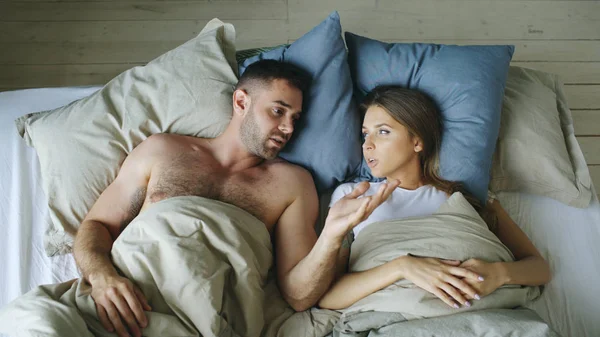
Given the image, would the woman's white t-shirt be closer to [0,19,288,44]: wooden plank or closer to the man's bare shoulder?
the man's bare shoulder

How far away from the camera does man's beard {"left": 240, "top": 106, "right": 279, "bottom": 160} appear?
1.63m

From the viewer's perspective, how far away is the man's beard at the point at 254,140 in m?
1.63

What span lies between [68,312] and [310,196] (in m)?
0.71

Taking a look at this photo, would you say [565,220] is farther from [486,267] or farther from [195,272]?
[195,272]

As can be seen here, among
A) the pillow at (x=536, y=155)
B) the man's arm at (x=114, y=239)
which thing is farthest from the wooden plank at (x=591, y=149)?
the man's arm at (x=114, y=239)

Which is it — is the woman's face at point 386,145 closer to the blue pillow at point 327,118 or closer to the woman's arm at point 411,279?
the blue pillow at point 327,118

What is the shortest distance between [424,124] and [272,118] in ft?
1.42

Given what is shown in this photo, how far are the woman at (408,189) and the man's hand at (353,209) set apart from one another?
0.14 metres

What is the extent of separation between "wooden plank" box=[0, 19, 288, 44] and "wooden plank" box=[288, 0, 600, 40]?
0.49 ft

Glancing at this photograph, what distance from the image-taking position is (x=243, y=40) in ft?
8.18

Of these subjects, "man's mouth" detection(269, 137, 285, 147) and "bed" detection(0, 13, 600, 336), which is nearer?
"bed" detection(0, 13, 600, 336)

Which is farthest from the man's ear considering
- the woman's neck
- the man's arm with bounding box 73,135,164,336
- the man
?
the woman's neck

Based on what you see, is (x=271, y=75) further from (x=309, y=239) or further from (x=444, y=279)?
(x=444, y=279)

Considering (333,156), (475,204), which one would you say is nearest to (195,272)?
(333,156)
